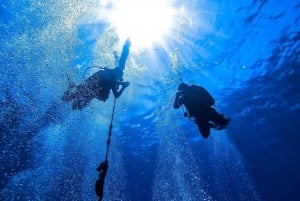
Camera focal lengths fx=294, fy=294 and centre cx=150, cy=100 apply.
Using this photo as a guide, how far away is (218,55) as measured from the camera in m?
14.6

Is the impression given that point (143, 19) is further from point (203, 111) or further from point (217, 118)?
point (217, 118)

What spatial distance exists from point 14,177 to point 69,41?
51.9 feet

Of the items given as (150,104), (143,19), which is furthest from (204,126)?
(150,104)

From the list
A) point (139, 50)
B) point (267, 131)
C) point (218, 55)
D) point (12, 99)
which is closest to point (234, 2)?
point (218, 55)

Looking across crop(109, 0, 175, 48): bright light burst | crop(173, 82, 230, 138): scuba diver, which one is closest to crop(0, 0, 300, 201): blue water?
crop(109, 0, 175, 48): bright light burst

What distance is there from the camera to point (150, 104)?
17672 mm

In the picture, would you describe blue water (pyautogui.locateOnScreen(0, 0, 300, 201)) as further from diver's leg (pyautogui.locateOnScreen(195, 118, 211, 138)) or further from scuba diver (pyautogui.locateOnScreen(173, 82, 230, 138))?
diver's leg (pyautogui.locateOnScreen(195, 118, 211, 138))

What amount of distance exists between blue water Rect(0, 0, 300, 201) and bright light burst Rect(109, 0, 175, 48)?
1.42 feet

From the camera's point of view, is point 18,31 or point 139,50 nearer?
point 18,31

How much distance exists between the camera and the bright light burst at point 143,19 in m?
11.7

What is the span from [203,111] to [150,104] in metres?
10.3

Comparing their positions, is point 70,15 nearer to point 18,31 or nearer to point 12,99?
point 18,31

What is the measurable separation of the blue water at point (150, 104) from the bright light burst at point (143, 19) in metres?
0.43

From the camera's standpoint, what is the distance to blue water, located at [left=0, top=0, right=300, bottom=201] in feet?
40.7
